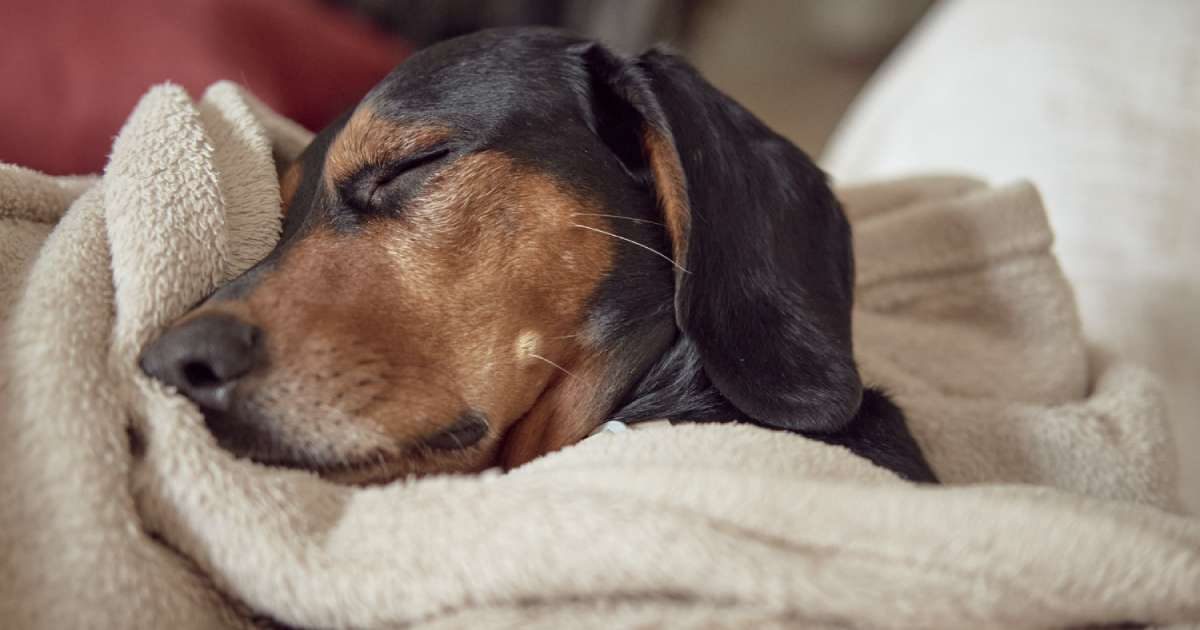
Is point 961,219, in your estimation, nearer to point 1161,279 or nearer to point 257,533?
point 1161,279

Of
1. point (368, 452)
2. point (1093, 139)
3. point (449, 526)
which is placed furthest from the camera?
point (1093, 139)

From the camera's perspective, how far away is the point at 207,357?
2.71ft

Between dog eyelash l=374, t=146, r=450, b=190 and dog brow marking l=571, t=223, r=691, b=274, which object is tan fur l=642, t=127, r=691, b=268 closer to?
dog brow marking l=571, t=223, r=691, b=274

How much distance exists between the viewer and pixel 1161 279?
1925 millimetres

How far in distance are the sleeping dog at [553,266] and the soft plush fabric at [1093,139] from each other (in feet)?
3.00

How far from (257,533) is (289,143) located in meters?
0.75

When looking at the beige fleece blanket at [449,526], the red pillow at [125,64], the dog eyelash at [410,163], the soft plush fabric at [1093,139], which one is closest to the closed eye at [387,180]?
the dog eyelash at [410,163]

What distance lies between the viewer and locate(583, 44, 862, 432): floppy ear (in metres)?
1.07

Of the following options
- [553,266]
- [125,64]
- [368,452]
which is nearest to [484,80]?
[553,266]

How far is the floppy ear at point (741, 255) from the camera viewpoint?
1.07m

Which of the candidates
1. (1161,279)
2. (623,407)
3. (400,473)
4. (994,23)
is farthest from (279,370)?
(994,23)

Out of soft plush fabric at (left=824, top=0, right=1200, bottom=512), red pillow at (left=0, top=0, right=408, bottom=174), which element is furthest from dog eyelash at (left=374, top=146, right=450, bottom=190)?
soft plush fabric at (left=824, top=0, right=1200, bottom=512)

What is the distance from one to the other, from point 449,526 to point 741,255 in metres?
0.54

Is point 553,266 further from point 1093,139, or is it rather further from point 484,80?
point 1093,139
